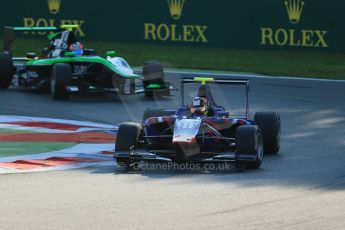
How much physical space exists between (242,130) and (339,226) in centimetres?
333

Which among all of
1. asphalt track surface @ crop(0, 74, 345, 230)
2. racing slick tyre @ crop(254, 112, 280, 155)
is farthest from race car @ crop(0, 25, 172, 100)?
racing slick tyre @ crop(254, 112, 280, 155)

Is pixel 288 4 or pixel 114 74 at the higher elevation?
pixel 288 4

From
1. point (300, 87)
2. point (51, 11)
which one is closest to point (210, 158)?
point (300, 87)

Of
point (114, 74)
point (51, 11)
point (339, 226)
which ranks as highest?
point (51, 11)

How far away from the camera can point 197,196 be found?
9.77 meters

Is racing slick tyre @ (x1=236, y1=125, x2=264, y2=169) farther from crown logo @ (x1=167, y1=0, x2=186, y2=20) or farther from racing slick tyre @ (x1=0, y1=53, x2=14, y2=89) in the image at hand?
crown logo @ (x1=167, y1=0, x2=186, y2=20)

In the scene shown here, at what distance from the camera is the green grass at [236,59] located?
2314 cm

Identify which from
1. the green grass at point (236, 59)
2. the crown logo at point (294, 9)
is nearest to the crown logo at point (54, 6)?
the green grass at point (236, 59)

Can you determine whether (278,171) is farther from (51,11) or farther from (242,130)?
(51,11)

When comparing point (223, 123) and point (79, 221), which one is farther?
point (223, 123)

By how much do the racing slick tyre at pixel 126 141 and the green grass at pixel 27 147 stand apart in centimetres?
152

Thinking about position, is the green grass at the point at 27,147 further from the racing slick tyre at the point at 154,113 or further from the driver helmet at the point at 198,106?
the driver helmet at the point at 198,106

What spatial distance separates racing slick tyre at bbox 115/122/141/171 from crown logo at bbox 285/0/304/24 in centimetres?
1318

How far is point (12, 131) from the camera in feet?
48.5
